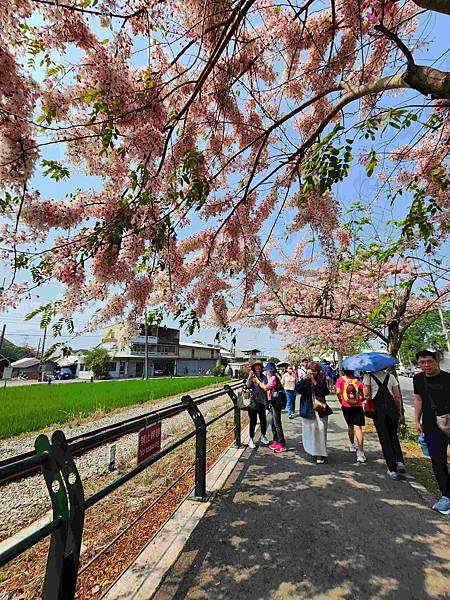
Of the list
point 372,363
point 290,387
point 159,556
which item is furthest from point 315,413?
point 290,387

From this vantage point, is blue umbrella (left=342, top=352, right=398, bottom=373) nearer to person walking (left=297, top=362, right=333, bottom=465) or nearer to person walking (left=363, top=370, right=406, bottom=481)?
person walking (left=363, top=370, right=406, bottom=481)

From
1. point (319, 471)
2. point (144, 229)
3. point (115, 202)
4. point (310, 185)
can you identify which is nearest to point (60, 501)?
point (144, 229)

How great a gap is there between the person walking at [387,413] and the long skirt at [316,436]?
0.80 meters

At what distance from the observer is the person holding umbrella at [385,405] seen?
4.21 metres

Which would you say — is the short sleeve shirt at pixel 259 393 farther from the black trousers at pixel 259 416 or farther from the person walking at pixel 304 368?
the person walking at pixel 304 368

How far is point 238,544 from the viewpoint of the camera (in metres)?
2.57

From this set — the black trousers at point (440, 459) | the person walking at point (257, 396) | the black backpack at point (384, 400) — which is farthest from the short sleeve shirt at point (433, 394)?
the person walking at point (257, 396)

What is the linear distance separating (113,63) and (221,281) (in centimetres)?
287

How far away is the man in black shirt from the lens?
3.21m

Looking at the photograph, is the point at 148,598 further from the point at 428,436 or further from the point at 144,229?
the point at 428,436

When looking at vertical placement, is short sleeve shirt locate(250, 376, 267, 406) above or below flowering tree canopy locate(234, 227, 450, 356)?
below

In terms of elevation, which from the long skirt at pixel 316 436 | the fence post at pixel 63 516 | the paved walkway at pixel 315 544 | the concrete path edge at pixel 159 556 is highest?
the fence post at pixel 63 516

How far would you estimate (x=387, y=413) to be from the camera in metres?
4.29

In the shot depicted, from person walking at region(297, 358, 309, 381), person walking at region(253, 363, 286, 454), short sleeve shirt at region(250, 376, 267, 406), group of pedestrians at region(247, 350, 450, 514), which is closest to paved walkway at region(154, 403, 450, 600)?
group of pedestrians at region(247, 350, 450, 514)
